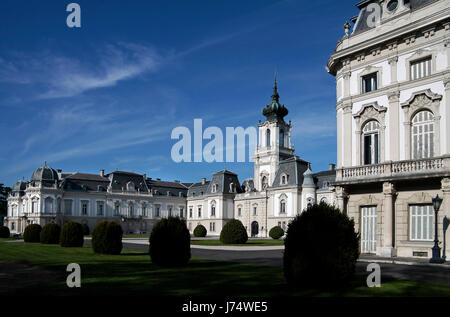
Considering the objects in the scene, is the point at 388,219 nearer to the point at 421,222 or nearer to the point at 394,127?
the point at 421,222

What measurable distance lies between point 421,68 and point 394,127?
3094 mm

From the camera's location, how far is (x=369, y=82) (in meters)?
23.7

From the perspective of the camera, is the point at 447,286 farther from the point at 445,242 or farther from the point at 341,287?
the point at 445,242

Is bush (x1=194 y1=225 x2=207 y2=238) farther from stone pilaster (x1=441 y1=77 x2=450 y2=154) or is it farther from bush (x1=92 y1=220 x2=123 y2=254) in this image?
stone pilaster (x1=441 y1=77 x2=450 y2=154)

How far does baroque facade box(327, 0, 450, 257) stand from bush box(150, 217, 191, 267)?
1034cm

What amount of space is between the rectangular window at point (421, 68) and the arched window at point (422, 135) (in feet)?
5.91

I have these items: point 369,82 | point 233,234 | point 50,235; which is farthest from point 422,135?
point 50,235

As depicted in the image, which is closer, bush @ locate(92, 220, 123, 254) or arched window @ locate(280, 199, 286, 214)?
bush @ locate(92, 220, 123, 254)

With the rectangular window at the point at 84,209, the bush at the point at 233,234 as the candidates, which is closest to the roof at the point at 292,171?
the bush at the point at 233,234

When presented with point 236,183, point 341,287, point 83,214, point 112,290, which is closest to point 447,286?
point 341,287

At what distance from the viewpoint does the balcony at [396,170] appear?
64.6 feet

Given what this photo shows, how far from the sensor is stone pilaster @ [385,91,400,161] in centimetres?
2172

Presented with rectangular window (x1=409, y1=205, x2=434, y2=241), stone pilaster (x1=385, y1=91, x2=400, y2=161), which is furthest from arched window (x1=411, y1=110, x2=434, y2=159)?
rectangular window (x1=409, y1=205, x2=434, y2=241)

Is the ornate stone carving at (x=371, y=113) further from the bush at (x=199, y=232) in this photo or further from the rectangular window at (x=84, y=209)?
the rectangular window at (x=84, y=209)
